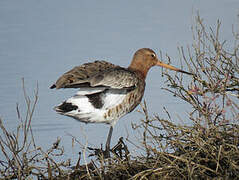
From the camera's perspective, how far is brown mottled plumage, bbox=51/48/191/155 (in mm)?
5205

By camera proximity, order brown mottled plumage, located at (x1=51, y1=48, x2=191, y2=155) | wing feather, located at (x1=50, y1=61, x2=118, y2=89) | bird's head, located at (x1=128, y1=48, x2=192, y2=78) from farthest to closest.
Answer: bird's head, located at (x1=128, y1=48, x2=192, y2=78)
brown mottled plumage, located at (x1=51, y1=48, x2=191, y2=155)
wing feather, located at (x1=50, y1=61, x2=118, y2=89)

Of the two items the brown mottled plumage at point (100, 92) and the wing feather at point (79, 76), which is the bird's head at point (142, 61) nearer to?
the brown mottled plumage at point (100, 92)

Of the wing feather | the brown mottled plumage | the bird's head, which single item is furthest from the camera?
the bird's head

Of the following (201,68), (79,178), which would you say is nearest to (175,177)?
(79,178)

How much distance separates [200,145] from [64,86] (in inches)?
71.9

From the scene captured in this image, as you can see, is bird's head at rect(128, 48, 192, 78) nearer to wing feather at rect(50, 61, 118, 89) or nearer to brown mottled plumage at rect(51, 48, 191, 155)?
brown mottled plumage at rect(51, 48, 191, 155)

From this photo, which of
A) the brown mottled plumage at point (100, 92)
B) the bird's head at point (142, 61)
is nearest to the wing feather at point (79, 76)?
the brown mottled plumage at point (100, 92)

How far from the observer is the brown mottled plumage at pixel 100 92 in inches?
205

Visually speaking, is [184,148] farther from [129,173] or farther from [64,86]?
[64,86]

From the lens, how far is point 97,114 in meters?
5.55

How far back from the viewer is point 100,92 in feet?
18.0

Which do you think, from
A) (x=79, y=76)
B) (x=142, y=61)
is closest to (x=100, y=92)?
(x=79, y=76)

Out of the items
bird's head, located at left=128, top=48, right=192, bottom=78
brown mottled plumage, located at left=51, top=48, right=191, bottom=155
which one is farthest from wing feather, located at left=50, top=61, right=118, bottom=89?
bird's head, located at left=128, top=48, right=192, bottom=78

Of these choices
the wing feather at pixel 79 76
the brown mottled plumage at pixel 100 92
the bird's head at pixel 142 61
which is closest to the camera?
the wing feather at pixel 79 76
